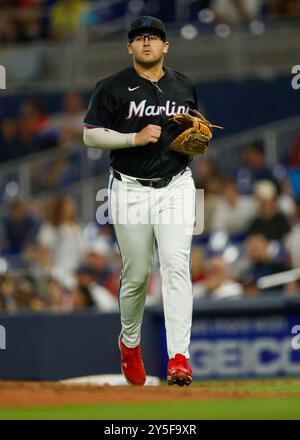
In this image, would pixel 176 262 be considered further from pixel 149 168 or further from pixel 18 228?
pixel 18 228

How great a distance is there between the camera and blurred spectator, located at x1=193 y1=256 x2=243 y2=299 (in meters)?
12.1

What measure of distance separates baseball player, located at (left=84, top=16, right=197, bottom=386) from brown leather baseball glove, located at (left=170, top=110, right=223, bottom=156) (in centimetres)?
10

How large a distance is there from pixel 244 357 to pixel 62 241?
12.9ft

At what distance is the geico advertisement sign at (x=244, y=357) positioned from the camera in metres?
11.2

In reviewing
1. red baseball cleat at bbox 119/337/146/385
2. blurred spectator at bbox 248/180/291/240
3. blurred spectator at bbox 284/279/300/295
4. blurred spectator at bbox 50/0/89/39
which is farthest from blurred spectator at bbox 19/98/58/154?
red baseball cleat at bbox 119/337/146/385

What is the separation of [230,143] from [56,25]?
4591 millimetres

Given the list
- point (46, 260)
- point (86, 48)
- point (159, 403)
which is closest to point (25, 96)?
point (86, 48)

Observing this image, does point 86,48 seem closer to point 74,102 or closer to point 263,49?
point 74,102

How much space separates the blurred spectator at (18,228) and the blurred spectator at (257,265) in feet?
12.6

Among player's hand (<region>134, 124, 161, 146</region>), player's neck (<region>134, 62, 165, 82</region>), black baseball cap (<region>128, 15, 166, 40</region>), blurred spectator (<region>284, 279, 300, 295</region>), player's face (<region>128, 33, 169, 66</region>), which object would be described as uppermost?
blurred spectator (<region>284, 279, 300, 295</region>)

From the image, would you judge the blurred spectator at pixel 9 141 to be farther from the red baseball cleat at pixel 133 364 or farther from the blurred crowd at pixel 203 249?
the red baseball cleat at pixel 133 364

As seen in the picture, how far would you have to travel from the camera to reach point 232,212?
14180 mm

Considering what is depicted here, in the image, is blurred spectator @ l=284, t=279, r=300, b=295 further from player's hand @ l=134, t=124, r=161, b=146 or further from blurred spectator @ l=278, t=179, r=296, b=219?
player's hand @ l=134, t=124, r=161, b=146

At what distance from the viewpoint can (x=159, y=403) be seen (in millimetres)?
6438
